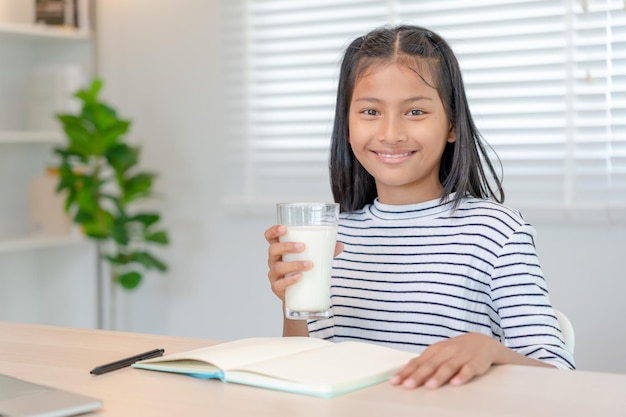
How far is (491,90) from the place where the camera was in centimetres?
298

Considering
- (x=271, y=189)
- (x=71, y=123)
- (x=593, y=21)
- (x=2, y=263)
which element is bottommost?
(x=2, y=263)

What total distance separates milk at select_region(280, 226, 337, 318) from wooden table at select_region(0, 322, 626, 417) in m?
0.27

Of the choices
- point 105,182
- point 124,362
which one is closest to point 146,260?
point 105,182

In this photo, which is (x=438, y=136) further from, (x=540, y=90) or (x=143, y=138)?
(x=143, y=138)

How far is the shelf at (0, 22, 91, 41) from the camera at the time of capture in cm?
337

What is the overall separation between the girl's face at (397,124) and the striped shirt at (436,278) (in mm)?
99

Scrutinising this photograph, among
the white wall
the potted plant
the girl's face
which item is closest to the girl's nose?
the girl's face

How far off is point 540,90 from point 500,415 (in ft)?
6.96

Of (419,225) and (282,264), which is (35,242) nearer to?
(419,225)

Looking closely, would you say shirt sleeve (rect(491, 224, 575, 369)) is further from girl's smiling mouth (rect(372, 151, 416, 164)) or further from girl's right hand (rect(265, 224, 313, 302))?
girl's right hand (rect(265, 224, 313, 302))

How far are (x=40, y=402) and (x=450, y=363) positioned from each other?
466 mm

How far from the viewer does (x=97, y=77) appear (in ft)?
12.0

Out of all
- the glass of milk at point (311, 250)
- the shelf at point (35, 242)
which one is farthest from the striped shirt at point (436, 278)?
the shelf at point (35, 242)

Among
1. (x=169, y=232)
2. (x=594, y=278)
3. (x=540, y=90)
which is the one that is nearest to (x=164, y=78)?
(x=169, y=232)
